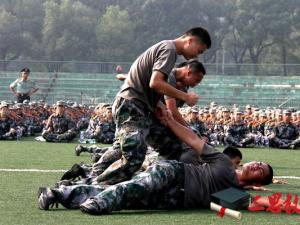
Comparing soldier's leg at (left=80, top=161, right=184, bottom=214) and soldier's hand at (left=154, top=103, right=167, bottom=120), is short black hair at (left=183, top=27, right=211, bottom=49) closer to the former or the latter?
soldier's hand at (left=154, top=103, right=167, bottom=120)

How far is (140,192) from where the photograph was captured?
6.61 m

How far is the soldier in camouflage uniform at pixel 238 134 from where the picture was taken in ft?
66.1

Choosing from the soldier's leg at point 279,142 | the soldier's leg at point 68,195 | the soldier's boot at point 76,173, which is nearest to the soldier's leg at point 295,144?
the soldier's leg at point 279,142


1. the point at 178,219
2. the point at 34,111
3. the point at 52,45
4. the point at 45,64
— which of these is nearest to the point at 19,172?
the point at 178,219

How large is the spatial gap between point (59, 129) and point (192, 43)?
43.0 feet

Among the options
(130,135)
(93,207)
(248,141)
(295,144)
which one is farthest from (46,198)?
(295,144)

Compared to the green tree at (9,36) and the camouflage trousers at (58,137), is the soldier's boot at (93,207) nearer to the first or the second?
the camouflage trousers at (58,137)

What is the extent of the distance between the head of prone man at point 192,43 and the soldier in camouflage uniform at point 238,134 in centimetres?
1302

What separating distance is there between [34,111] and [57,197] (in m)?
16.8

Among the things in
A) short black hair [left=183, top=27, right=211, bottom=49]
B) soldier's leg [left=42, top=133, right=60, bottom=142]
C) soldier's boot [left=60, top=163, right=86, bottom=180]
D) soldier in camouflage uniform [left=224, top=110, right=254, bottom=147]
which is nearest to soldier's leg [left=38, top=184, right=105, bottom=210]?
soldier's boot [left=60, top=163, right=86, bottom=180]

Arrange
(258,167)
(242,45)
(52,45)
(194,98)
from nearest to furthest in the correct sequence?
(194,98) < (258,167) < (52,45) < (242,45)

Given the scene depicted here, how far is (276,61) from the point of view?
67.2 meters

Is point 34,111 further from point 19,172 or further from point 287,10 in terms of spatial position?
point 287,10

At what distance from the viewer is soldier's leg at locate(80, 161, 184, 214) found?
656cm
